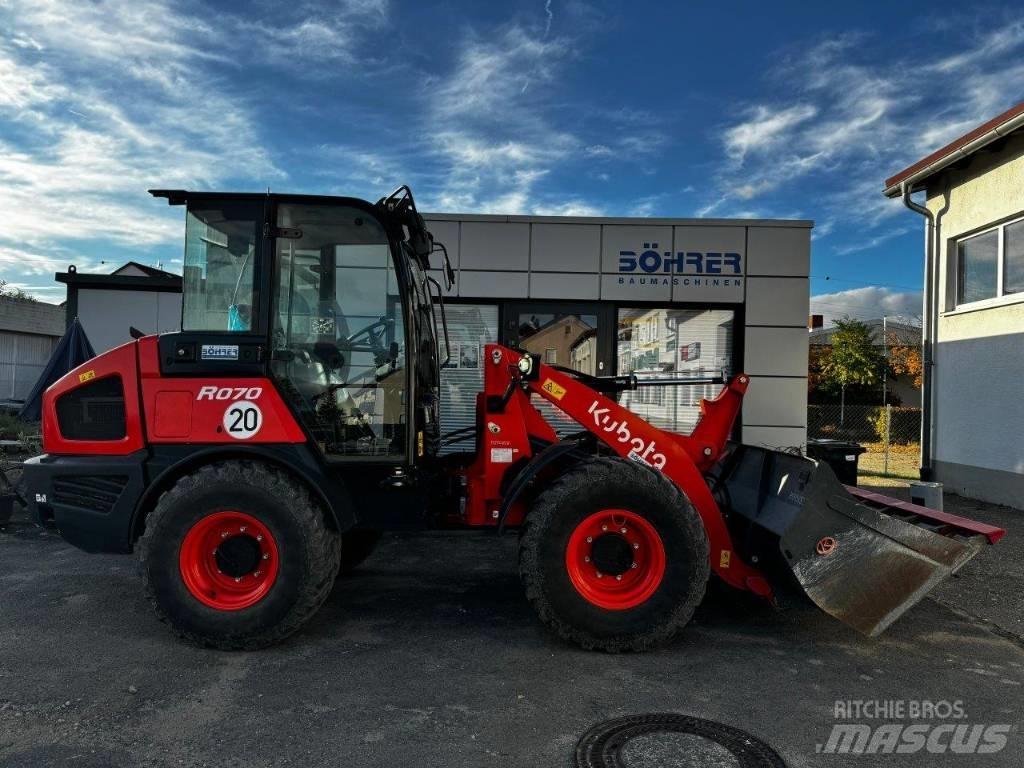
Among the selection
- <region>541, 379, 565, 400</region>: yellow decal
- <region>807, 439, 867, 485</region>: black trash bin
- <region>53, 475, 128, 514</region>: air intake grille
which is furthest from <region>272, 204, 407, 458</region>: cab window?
<region>807, 439, 867, 485</region>: black trash bin

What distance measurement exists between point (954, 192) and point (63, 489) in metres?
10.6

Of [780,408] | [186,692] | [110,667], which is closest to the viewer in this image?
[186,692]

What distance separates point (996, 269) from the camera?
8.84 meters

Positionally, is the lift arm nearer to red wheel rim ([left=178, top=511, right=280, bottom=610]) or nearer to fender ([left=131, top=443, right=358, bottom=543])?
fender ([left=131, top=443, right=358, bottom=543])

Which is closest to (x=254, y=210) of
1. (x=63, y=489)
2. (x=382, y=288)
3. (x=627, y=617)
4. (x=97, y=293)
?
(x=382, y=288)

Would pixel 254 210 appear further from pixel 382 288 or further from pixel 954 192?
pixel 954 192

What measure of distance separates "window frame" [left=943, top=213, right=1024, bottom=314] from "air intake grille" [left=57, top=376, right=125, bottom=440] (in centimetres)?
911

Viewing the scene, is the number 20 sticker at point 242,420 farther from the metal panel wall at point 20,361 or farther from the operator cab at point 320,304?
the metal panel wall at point 20,361

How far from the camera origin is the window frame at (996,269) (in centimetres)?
849

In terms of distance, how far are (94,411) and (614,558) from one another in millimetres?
3209

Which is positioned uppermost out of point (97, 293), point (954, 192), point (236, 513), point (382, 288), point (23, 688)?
point (954, 192)

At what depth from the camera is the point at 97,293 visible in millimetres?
14258

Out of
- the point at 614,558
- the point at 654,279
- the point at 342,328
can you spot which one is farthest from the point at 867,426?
the point at 342,328

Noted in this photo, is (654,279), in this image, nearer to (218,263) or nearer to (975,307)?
(975,307)
